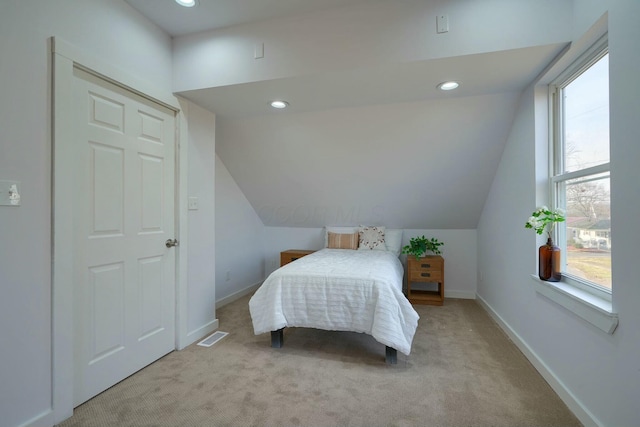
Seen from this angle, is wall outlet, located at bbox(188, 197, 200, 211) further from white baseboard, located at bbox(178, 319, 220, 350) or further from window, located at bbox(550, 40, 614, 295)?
window, located at bbox(550, 40, 614, 295)

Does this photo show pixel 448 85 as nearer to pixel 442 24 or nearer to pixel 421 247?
pixel 442 24

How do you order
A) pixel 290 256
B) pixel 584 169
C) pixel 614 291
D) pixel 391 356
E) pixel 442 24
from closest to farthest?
pixel 614 291
pixel 584 169
pixel 442 24
pixel 391 356
pixel 290 256

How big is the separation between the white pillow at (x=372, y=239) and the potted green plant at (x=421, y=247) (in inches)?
12.5

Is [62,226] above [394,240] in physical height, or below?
above

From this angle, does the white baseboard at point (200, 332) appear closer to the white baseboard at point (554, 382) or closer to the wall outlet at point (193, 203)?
the wall outlet at point (193, 203)

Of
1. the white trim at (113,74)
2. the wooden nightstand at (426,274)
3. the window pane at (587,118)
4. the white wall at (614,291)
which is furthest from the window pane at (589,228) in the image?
the white trim at (113,74)

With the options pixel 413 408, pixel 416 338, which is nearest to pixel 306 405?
pixel 413 408

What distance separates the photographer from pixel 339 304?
88.1 inches

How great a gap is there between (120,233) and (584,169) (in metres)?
2.91

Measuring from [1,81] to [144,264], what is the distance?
49.4 inches

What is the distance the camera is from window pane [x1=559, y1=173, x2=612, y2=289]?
1539 mm

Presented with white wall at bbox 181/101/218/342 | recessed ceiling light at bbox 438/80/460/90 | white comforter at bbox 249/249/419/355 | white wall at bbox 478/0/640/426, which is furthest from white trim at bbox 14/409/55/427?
recessed ceiling light at bbox 438/80/460/90

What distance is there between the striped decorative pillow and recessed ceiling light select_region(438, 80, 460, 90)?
2.15 m

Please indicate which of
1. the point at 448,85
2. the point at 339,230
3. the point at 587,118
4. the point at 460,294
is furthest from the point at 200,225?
the point at 460,294
